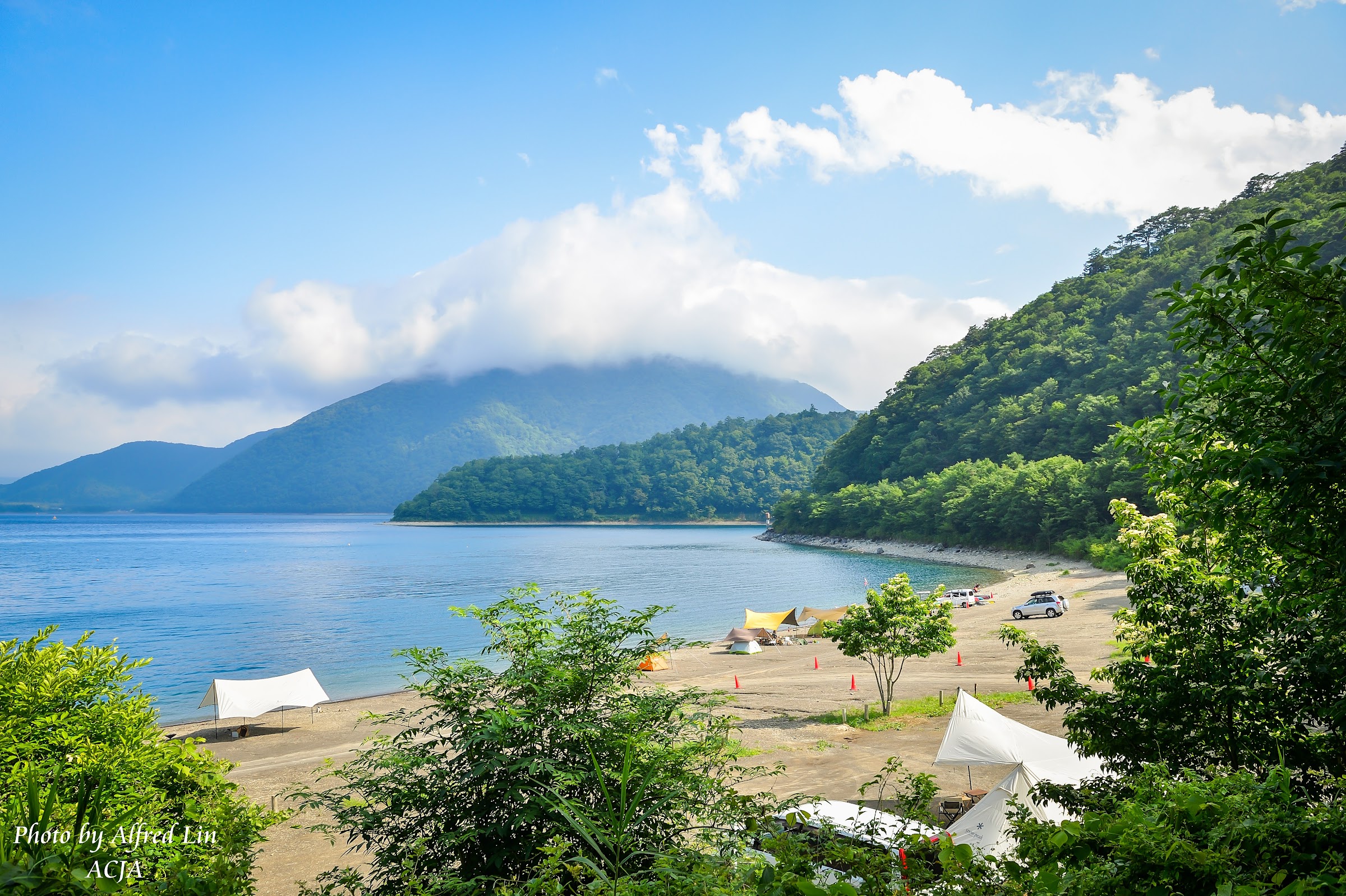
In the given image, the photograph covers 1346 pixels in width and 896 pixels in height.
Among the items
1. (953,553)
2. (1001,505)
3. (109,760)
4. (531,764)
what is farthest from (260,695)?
(953,553)

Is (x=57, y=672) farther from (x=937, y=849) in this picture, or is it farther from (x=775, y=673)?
(x=775, y=673)

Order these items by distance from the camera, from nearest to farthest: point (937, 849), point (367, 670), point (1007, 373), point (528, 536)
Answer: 1. point (937, 849)
2. point (367, 670)
3. point (1007, 373)
4. point (528, 536)

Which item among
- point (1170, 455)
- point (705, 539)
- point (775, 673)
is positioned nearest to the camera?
point (1170, 455)

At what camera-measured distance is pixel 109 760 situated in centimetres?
709

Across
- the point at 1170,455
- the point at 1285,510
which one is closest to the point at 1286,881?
the point at 1285,510

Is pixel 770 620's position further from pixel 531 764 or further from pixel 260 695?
pixel 531 764

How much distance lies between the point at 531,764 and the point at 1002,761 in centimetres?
1108

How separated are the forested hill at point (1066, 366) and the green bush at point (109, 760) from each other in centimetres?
8914

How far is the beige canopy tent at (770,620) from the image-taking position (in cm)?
4628

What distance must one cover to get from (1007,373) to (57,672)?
12822 centimetres

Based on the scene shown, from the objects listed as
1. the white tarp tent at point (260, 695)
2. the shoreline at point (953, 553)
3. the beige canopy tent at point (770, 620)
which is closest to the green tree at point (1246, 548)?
the white tarp tent at point (260, 695)

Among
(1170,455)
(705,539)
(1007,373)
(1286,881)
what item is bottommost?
(705,539)

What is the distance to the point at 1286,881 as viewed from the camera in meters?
3.04

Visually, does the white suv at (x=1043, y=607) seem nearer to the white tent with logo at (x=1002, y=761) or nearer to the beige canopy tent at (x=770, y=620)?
the beige canopy tent at (x=770, y=620)
